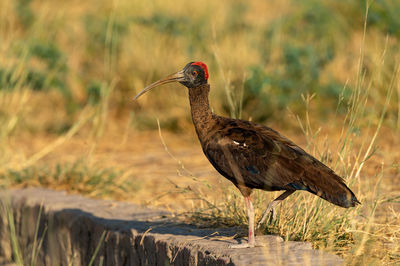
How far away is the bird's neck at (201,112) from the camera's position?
482 centimetres

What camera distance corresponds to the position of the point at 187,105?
10.6 meters

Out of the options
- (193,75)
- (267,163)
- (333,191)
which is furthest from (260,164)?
(193,75)

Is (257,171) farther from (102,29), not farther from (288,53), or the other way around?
(102,29)

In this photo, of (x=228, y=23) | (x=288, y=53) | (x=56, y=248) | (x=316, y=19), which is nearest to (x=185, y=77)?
(x=56, y=248)

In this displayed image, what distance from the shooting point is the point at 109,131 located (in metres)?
10.7

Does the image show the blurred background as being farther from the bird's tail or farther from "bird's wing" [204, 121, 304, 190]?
"bird's wing" [204, 121, 304, 190]

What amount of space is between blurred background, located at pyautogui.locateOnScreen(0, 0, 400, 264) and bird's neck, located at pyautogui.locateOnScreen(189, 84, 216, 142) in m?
0.52

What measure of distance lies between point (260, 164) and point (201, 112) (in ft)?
2.02

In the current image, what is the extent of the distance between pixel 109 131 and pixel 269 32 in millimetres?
2923

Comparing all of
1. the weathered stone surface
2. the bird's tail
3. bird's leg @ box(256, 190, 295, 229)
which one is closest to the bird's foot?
bird's leg @ box(256, 190, 295, 229)

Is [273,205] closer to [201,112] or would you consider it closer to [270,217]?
[270,217]

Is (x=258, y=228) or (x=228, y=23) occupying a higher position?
(x=228, y=23)

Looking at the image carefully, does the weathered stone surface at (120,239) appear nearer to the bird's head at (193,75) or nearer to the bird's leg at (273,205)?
the bird's leg at (273,205)

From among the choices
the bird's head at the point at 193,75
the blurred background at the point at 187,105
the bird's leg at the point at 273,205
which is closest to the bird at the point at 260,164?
the bird's leg at the point at 273,205
